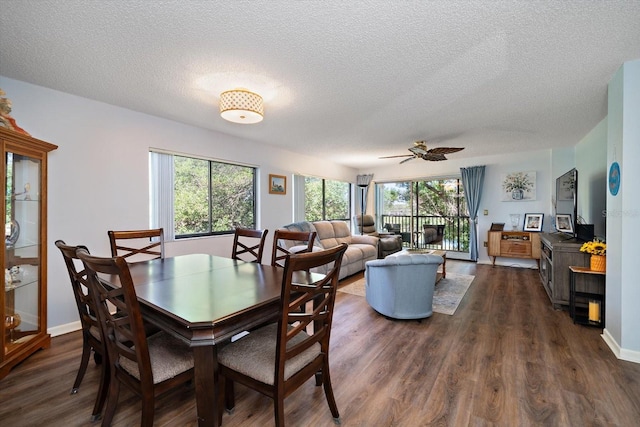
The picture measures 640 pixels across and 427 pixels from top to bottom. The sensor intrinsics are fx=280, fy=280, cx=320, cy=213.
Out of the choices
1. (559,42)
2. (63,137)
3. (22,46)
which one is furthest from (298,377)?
(63,137)

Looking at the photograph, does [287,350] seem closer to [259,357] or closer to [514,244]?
[259,357]

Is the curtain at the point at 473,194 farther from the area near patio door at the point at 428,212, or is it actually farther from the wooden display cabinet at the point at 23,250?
the wooden display cabinet at the point at 23,250

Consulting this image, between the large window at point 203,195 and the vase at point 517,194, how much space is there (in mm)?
5186

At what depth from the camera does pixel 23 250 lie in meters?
2.31

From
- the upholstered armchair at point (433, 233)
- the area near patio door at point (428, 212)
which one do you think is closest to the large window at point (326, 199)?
the area near patio door at point (428, 212)

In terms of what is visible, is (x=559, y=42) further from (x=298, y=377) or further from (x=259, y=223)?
(x=259, y=223)

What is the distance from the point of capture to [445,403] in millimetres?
1743

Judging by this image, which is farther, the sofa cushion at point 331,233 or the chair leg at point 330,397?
the sofa cushion at point 331,233

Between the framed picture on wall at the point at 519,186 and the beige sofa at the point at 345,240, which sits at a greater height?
the framed picture on wall at the point at 519,186

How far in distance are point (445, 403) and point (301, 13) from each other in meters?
2.49

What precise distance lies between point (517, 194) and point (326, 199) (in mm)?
4010

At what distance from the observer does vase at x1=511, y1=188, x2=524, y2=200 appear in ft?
18.6

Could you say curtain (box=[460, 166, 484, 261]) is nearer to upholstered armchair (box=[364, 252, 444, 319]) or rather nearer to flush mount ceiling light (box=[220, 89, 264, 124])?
upholstered armchair (box=[364, 252, 444, 319])

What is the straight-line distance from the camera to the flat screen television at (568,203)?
11.4 ft
